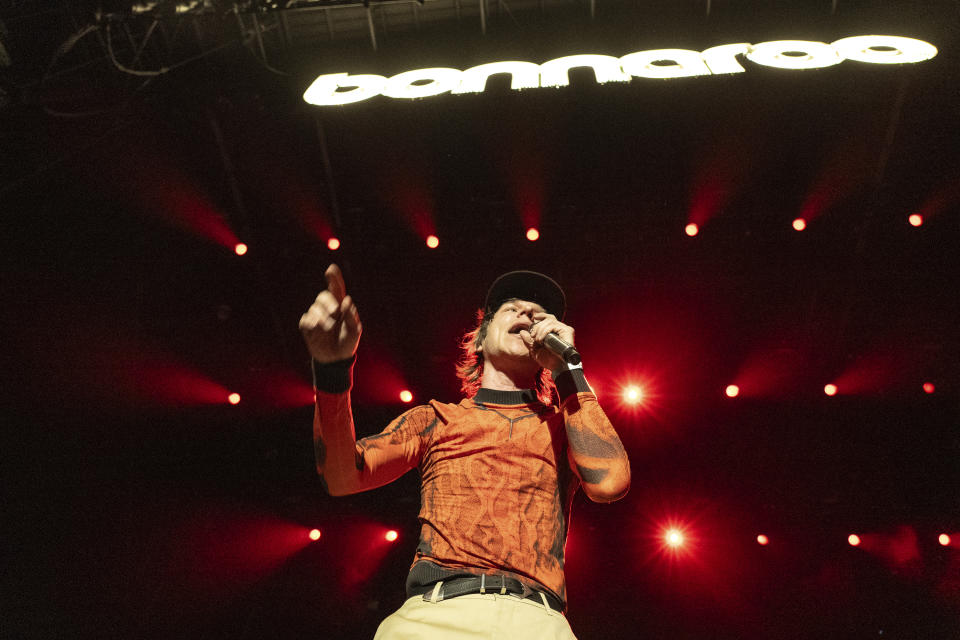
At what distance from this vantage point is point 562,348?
5.70ft

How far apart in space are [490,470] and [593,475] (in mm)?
310

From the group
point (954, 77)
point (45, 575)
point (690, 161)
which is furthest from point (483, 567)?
point (954, 77)

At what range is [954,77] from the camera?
276 centimetres

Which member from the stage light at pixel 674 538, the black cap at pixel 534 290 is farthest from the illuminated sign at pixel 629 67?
the stage light at pixel 674 538

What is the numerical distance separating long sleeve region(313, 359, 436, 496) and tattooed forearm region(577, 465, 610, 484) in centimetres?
56

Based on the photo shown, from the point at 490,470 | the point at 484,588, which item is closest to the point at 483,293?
the point at 490,470

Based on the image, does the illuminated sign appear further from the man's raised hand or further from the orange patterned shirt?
the orange patterned shirt

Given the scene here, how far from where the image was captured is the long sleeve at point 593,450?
5.15 ft

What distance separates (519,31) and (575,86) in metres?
1.30

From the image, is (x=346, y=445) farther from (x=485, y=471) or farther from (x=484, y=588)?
(x=484, y=588)

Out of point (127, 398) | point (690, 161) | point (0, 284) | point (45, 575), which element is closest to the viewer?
point (45, 575)

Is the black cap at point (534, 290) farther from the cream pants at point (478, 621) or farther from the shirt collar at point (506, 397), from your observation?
the cream pants at point (478, 621)

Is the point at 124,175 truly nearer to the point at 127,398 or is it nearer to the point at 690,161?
the point at 127,398

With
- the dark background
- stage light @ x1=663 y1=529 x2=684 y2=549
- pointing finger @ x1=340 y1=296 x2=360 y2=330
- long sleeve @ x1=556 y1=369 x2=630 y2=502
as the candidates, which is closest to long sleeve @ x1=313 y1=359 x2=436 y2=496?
pointing finger @ x1=340 y1=296 x2=360 y2=330
